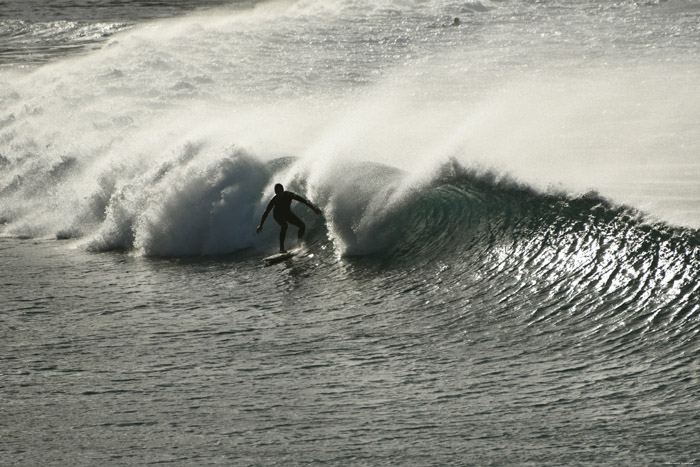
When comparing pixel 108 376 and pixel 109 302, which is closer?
pixel 108 376

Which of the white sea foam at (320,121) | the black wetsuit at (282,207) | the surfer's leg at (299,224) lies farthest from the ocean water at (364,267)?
the black wetsuit at (282,207)

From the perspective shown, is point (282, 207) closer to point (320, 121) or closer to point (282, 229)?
point (282, 229)

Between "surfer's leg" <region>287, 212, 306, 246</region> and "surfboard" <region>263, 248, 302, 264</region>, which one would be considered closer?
"surfboard" <region>263, 248, 302, 264</region>

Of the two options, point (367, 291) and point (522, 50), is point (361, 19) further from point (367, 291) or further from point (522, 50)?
point (367, 291)

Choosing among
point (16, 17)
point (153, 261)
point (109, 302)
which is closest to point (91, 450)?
point (109, 302)

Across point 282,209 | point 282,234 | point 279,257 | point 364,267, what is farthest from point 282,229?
point 364,267

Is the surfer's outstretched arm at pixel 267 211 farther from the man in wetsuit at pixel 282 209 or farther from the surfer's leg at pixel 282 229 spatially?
the surfer's leg at pixel 282 229

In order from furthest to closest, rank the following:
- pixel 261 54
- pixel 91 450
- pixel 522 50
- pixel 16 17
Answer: pixel 16 17 < pixel 261 54 < pixel 522 50 < pixel 91 450

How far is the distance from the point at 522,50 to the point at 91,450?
2192 centimetres

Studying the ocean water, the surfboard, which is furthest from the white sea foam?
the surfboard

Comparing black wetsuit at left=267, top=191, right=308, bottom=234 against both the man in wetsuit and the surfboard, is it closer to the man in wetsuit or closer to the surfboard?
the man in wetsuit

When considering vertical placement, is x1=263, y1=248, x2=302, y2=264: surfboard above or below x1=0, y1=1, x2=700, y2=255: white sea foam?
below

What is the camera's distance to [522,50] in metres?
26.5

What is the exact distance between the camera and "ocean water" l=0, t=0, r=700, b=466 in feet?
23.5
